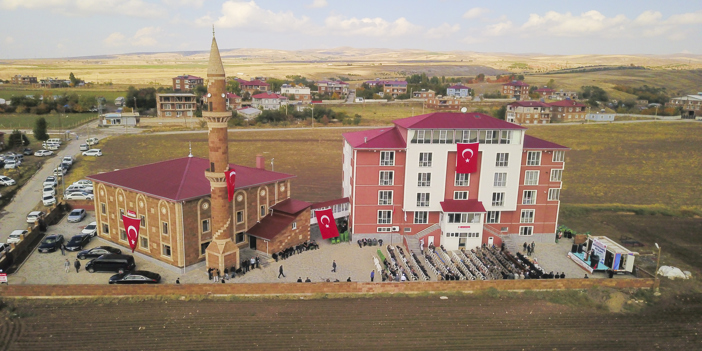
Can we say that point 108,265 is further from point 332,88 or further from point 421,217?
point 332,88

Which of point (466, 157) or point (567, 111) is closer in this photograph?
point (466, 157)

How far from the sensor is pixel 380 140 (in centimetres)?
4212

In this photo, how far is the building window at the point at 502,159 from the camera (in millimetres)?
42156

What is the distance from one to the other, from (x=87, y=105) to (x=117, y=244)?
104 m

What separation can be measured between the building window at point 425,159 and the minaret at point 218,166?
16279mm

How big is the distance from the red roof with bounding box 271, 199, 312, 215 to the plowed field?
10.5m

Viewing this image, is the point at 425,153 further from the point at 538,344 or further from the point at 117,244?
the point at 117,244

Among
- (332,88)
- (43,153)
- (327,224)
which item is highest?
(332,88)

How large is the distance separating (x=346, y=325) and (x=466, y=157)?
1915 centimetres

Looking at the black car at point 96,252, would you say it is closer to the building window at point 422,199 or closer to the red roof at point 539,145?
the building window at point 422,199

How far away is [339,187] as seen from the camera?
6316 cm

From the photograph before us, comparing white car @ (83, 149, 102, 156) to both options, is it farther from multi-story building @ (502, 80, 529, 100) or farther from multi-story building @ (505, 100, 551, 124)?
multi-story building @ (502, 80, 529, 100)

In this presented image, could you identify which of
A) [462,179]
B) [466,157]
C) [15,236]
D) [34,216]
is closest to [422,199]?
[462,179]

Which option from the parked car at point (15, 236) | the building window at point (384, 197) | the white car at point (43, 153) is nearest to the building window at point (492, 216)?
the building window at point (384, 197)
